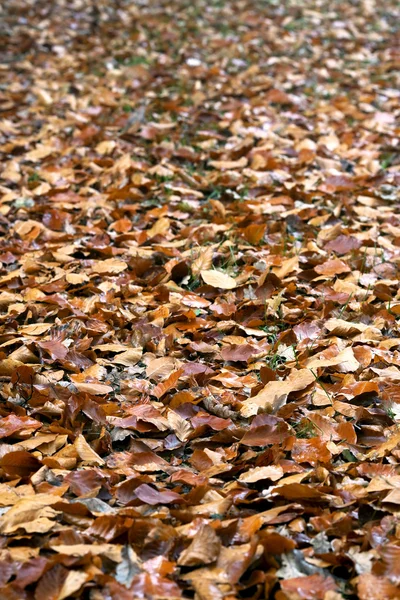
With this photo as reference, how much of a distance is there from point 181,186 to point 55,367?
1.62 m

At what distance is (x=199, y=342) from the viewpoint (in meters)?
2.41

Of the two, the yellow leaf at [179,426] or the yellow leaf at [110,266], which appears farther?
the yellow leaf at [110,266]

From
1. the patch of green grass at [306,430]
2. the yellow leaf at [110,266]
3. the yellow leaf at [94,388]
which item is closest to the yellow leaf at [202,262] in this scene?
the yellow leaf at [110,266]

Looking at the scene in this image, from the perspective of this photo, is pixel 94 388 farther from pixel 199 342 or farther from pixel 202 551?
pixel 202 551

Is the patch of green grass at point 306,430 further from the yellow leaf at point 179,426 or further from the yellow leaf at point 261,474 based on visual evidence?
the yellow leaf at point 179,426

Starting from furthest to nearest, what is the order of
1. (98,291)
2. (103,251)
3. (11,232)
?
(11,232) < (103,251) < (98,291)

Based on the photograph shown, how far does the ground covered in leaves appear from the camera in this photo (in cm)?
160

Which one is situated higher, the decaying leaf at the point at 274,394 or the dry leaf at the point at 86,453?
the decaying leaf at the point at 274,394

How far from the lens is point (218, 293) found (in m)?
2.71

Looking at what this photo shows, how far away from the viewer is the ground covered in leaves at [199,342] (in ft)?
5.26

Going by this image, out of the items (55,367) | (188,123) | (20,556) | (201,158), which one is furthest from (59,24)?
(20,556)

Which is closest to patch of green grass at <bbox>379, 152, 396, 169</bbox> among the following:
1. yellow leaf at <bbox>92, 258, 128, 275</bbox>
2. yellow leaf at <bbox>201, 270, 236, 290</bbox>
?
yellow leaf at <bbox>201, 270, 236, 290</bbox>

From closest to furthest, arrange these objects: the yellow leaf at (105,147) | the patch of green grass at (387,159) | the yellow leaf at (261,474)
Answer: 1. the yellow leaf at (261,474)
2. the patch of green grass at (387,159)
3. the yellow leaf at (105,147)

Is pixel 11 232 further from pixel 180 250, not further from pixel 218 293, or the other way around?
pixel 218 293
